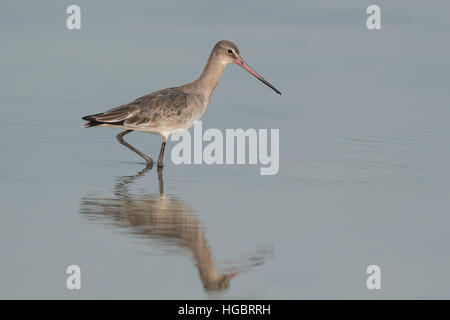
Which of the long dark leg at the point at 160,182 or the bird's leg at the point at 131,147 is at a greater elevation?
the bird's leg at the point at 131,147

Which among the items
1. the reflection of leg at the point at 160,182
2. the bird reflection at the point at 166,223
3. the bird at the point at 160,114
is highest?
the bird at the point at 160,114

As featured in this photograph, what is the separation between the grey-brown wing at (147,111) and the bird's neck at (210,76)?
419mm

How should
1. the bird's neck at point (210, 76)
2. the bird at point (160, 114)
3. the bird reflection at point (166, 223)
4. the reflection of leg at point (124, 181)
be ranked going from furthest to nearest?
the bird's neck at point (210, 76) < the bird at point (160, 114) < the reflection of leg at point (124, 181) < the bird reflection at point (166, 223)

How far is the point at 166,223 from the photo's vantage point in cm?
916

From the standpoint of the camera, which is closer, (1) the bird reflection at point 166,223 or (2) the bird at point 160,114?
(1) the bird reflection at point 166,223

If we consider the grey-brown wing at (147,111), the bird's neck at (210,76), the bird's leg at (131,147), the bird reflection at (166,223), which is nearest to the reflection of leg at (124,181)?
the bird reflection at (166,223)

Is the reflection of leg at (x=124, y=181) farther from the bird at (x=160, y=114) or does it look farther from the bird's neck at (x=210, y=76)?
the bird's neck at (x=210, y=76)

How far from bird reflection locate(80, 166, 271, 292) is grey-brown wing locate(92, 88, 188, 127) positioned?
1.19 meters

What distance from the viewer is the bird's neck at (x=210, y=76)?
12.7 meters

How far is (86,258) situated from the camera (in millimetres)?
8070

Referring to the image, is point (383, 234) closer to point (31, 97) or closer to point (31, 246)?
point (31, 246)

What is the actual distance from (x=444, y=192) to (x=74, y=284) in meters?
4.65

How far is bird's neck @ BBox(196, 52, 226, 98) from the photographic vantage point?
41.5 feet
